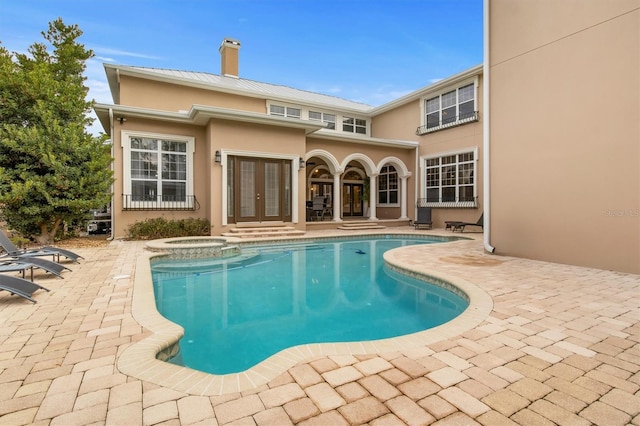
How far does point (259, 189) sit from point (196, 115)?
10.9ft

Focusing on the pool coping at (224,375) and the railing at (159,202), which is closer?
the pool coping at (224,375)

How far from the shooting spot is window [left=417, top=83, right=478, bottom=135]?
13906mm

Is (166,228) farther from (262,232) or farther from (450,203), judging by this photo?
(450,203)

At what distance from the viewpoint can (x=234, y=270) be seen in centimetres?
730

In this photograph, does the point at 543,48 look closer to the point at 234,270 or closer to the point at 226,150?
the point at 234,270

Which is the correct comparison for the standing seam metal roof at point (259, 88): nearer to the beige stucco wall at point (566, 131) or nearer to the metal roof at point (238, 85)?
the metal roof at point (238, 85)

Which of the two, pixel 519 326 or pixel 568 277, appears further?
pixel 568 277

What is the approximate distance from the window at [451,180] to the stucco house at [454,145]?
0.05 metres

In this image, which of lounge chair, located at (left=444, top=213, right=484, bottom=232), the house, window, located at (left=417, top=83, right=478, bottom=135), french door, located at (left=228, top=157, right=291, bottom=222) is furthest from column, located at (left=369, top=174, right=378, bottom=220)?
french door, located at (left=228, top=157, right=291, bottom=222)

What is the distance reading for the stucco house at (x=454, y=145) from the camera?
5.89m

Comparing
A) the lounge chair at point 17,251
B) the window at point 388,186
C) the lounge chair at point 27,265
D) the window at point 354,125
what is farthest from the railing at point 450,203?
the lounge chair at point 27,265

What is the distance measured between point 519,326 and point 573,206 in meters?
4.42

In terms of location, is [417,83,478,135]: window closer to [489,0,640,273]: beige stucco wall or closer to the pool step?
[489,0,640,273]: beige stucco wall

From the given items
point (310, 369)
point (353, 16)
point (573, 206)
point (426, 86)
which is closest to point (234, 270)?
point (310, 369)
